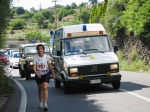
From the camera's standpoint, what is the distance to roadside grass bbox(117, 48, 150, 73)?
94.2 ft

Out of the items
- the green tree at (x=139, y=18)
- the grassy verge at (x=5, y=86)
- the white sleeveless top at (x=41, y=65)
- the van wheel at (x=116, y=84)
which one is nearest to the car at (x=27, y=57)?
the grassy verge at (x=5, y=86)

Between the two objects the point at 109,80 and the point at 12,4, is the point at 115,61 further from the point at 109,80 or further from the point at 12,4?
the point at 12,4

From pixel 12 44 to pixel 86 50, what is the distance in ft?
249

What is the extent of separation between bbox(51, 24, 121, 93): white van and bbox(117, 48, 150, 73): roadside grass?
12086mm

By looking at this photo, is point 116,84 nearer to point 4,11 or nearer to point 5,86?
point 5,86

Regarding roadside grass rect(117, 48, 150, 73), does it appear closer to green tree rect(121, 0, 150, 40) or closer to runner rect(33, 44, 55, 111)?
green tree rect(121, 0, 150, 40)

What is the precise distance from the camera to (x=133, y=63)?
30922 mm

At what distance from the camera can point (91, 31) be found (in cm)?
1533

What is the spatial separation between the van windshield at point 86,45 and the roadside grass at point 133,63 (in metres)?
12.0

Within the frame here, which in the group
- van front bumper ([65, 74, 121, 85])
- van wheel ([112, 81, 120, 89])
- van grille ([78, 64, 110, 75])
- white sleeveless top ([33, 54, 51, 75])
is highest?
white sleeveless top ([33, 54, 51, 75])

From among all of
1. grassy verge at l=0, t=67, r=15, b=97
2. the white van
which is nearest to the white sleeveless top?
the white van

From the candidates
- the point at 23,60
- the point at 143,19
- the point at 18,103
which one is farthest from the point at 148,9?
the point at 18,103

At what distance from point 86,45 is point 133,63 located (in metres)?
16.4

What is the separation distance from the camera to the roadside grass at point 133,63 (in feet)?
94.2
